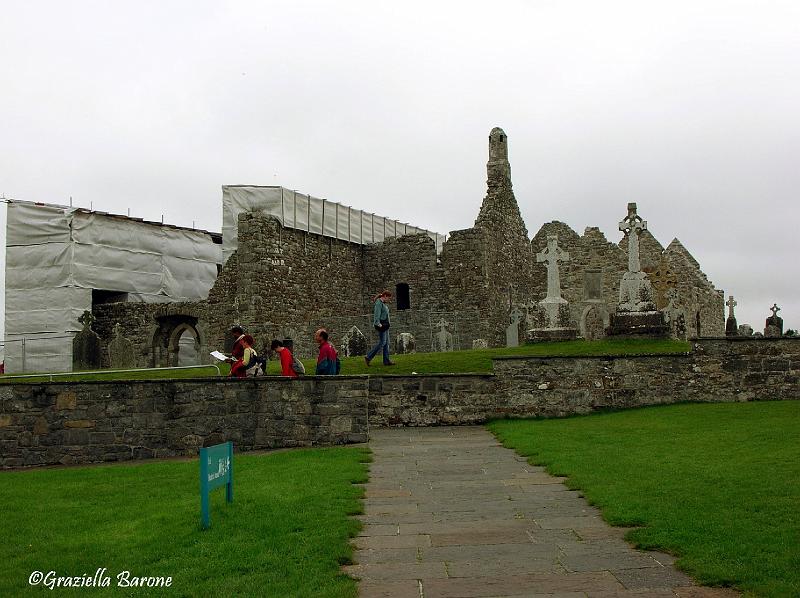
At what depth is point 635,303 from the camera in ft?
73.3

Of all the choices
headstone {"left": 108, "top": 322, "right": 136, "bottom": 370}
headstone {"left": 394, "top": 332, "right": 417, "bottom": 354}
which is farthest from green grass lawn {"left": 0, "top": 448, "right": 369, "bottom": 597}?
headstone {"left": 108, "top": 322, "right": 136, "bottom": 370}

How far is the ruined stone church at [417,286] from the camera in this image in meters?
28.7

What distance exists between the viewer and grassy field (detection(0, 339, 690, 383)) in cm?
1756

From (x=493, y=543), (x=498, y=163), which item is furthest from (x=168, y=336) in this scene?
(x=493, y=543)

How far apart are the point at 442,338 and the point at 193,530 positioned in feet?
67.6

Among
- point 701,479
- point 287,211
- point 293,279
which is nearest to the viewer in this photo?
point 701,479

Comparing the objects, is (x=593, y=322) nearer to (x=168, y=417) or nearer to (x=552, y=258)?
(x=552, y=258)

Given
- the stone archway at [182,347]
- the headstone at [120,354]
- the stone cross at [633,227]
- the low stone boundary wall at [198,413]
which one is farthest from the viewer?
the stone archway at [182,347]

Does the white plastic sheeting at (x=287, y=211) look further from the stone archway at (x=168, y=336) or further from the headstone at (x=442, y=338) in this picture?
the headstone at (x=442, y=338)

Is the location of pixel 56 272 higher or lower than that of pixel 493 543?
higher

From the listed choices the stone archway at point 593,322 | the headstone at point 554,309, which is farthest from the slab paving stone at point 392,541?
the stone archway at point 593,322

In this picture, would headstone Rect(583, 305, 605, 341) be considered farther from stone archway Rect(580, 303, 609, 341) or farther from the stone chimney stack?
the stone chimney stack

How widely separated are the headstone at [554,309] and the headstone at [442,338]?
4.09 m

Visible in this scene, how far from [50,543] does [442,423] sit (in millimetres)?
9533
